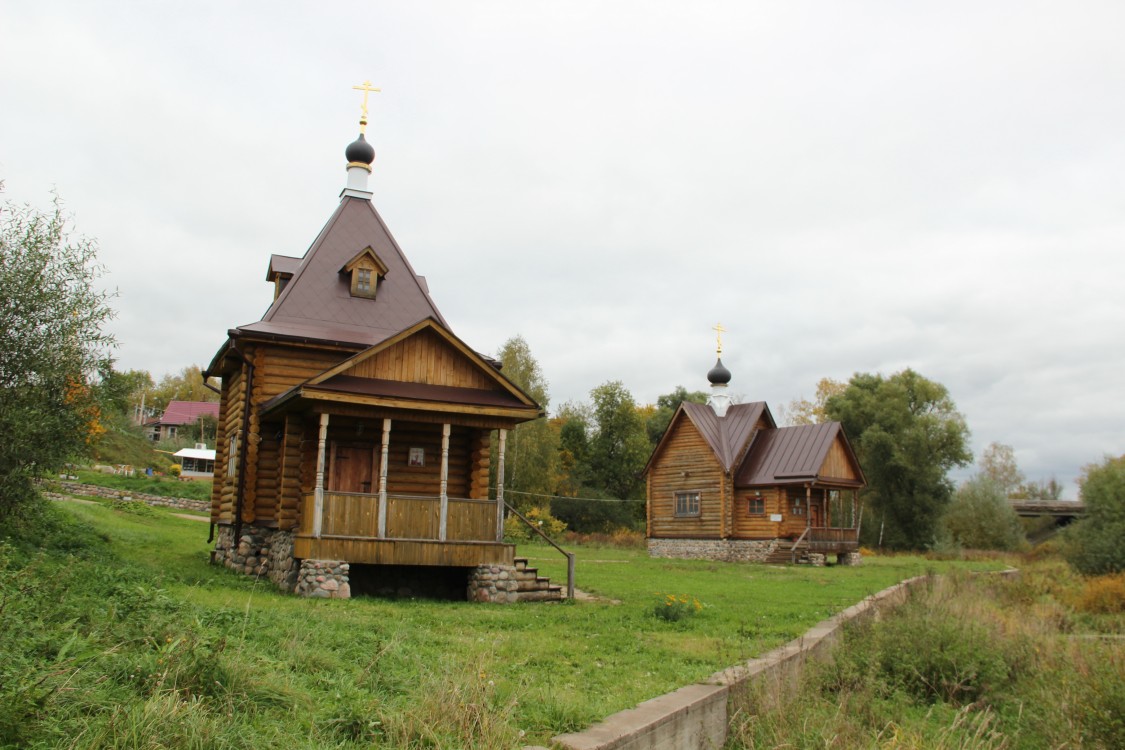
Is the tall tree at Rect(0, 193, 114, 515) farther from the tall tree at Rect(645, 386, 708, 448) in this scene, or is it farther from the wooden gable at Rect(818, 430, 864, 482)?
the tall tree at Rect(645, 386, 708, 448)

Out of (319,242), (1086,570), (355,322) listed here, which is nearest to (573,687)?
(355,322)

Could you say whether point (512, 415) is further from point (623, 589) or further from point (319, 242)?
point (319, 242)

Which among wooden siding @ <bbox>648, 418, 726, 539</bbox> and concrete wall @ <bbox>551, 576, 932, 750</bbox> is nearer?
concrete wall @ <bbox>551, 576, 932, 750</bbox>

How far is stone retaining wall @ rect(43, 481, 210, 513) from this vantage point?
33500 millimetres

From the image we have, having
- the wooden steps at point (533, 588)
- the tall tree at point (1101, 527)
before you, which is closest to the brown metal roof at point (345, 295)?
the wooden steps at point (533, 588)

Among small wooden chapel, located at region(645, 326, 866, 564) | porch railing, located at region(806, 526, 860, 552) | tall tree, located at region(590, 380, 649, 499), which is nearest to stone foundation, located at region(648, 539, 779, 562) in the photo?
small wooden chapel, located at region(645, 326, 866, 564)

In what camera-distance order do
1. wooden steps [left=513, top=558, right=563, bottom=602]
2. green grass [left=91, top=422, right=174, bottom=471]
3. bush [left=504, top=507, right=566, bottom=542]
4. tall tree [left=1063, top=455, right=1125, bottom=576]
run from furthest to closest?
1. green grass [left=91, top=422, right=174, bottom=471]
2. bush [left=504, top=507, right=566, bottom=542]
3. tall tree [left=1063, top=455, right=1125, bottom=576]
4. wooden steps [left=513, top=558, right=563, bottom=602]

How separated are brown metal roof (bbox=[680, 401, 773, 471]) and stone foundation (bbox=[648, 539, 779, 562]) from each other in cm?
282

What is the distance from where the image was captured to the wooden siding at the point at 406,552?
14422 mm

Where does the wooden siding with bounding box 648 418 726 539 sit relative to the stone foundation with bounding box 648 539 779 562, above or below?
above

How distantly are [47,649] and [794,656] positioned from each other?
6923mm

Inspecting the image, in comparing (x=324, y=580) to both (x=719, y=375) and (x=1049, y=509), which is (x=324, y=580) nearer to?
(x=719, y=375)

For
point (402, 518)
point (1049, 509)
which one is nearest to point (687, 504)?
point (402, 518)

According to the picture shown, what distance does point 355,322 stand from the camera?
1881cm
